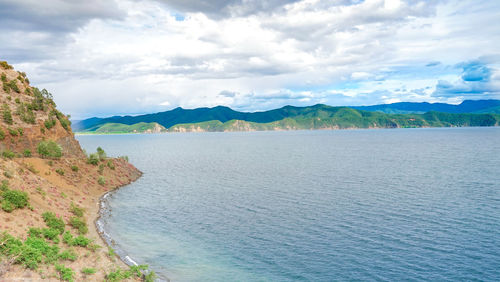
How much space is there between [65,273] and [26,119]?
169ft

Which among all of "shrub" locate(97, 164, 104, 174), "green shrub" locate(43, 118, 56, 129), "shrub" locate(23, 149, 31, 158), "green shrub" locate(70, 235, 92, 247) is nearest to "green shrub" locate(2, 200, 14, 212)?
"green shrub" locate(70, 235, 92, 247)

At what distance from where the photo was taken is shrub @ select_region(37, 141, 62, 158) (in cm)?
5822

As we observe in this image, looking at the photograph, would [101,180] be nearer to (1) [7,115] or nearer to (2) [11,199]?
(1) [7,115]

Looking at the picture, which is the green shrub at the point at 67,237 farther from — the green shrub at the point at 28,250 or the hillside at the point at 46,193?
the green shrub at the point at 28,250

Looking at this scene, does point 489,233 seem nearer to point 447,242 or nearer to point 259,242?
point 447,242

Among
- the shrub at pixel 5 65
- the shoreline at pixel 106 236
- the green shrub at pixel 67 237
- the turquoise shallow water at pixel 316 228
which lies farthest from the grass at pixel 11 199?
the shrub at pixel 5 65

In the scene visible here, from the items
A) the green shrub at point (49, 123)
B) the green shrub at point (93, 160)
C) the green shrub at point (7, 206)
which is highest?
the green shrub at point (49, 123)

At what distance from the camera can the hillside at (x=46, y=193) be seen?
23812 mm

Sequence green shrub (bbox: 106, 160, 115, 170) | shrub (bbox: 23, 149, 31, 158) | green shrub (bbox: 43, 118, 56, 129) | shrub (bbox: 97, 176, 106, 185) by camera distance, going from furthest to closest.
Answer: green shrub (bbox: 106, 160, 115, 170)
green shrub (bbox: 43, 118, 56, 129)
shrub (bbox: 97, 176, 106, 185)
shrub (bbox: 23, 149, 31, 158)

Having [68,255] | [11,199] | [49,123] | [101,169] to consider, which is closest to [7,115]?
[49,123]

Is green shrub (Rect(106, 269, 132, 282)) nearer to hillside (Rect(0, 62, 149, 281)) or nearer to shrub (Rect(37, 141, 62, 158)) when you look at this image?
hillside (Rect(0, 62, 149, 281))

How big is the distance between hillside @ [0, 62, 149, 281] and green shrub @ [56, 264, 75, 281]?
0.21 feet

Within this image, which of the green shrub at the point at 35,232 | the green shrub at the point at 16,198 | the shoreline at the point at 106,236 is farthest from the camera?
the green shrub at the point at 16,198

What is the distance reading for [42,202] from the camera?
123 feet
